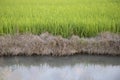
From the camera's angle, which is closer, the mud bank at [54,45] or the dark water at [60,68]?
the dark water at [60,68]

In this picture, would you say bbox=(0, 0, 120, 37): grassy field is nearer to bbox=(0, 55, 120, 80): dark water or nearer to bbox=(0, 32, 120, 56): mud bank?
bbox=(0, 32, 120, 56): mud bank

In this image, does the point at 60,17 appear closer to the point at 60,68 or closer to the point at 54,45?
the point at 54,45

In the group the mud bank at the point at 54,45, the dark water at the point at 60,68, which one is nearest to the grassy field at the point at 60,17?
the mud bank at the point at 54,45

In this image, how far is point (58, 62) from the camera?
3404 millimetres

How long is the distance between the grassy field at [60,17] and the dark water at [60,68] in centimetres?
37

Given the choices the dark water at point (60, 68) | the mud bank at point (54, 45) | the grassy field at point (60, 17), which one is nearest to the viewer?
the dark water at point (60, 68)

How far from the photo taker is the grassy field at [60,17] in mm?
3697

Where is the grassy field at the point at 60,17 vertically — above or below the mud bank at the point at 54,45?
above

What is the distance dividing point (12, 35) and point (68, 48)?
619 mm

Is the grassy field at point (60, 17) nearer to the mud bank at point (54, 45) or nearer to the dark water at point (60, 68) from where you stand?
the mud bank at point (54, 45)

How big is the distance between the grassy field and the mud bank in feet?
0.59

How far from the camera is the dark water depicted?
3152mm

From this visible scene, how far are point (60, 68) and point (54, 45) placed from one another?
265mm

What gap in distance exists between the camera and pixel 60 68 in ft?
10.9
